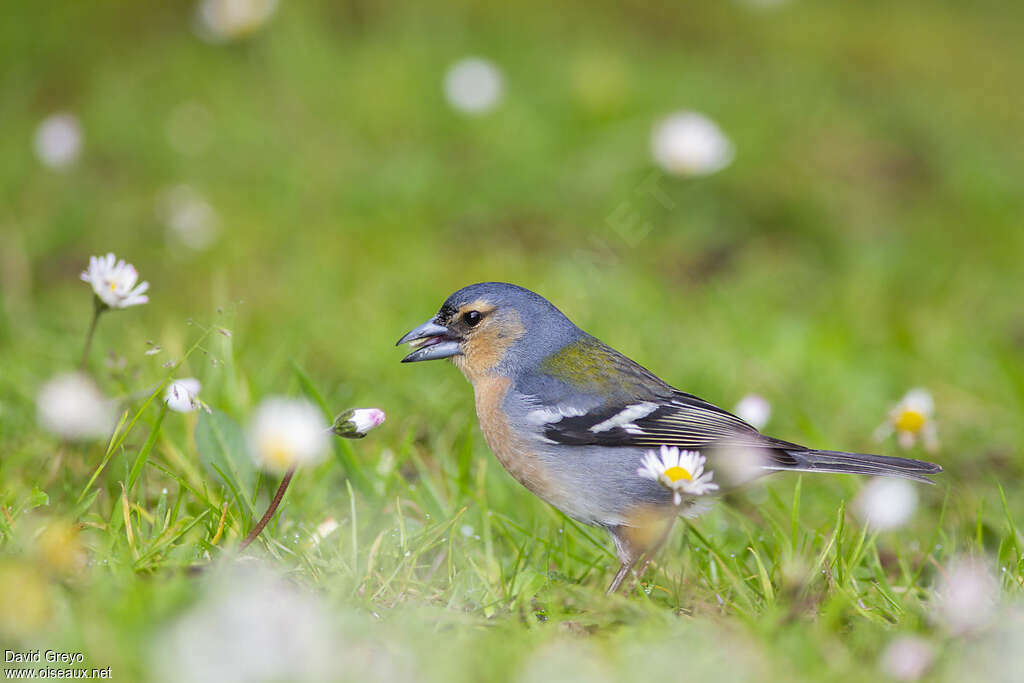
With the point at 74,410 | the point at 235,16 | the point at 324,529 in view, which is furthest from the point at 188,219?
the point at 324,529

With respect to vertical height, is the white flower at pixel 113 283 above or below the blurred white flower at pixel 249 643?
above

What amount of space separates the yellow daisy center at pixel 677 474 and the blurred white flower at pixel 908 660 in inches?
26.5

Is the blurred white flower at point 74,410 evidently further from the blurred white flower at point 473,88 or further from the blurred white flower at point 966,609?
the blurred white flower at point 473,88

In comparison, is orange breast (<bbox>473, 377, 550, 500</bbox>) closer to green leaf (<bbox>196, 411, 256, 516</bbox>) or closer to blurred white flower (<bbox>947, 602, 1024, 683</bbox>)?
green leaf (<bbox>196, 411, 256, 516</bbox>)

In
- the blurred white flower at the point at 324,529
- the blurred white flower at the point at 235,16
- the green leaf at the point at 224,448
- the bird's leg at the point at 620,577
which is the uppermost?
the blurred white flower at the point at 235,16

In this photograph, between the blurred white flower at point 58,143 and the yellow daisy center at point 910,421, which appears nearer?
the yellow daisy center at point 910,421

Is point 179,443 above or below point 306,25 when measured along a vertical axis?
below

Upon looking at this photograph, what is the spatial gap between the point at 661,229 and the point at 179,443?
331 cm

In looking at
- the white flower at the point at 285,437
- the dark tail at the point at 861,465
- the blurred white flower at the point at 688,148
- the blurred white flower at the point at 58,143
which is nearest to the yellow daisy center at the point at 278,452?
the white flower at the point at 285,437

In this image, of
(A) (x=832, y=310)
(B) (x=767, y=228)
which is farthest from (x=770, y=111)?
(A) (x=832, y=310)

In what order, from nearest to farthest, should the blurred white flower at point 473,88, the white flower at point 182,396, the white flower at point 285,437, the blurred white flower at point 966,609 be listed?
the blurred white flower at point 966,609 → the white flower at point 285,437 → the white flower at point 182,396 → the blurred white flower at point 473,88

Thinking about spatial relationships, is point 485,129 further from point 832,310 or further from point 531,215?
point 832,310

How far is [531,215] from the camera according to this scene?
19.0 ft

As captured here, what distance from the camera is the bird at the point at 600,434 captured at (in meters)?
2.91
